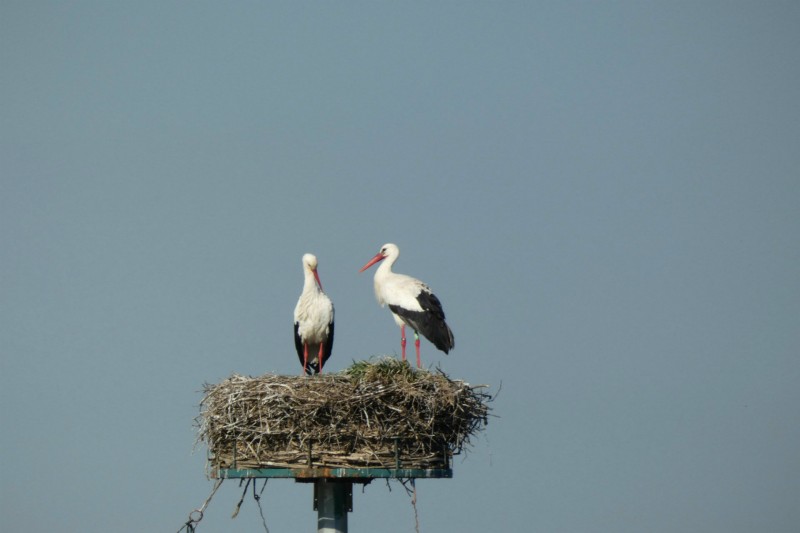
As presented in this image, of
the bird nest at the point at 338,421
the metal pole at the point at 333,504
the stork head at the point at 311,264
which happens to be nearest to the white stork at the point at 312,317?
the stork head at the point at 311,264

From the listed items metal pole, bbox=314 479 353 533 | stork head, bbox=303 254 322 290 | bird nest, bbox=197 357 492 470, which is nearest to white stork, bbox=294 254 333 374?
stork head, bbox=303 254 322 290

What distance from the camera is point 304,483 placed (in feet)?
37.3

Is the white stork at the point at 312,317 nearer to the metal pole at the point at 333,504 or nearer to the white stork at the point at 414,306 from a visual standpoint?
the white stork at the point at 414,306

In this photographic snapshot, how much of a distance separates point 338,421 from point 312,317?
11.6 feet

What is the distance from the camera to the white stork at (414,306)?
14258 millimetres

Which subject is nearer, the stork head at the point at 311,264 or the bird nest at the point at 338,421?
the bird nest at the point at 338,421

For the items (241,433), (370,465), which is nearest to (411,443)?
(370,465)

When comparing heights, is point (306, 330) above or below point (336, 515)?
above

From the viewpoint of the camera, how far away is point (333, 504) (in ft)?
36.7

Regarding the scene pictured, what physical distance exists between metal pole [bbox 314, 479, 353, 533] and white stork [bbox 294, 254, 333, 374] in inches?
132

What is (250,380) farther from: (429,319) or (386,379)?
(429,319)

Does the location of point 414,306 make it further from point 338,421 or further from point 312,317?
point 338,421

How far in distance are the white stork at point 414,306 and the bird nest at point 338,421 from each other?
2.63m

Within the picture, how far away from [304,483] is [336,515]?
404 mm
